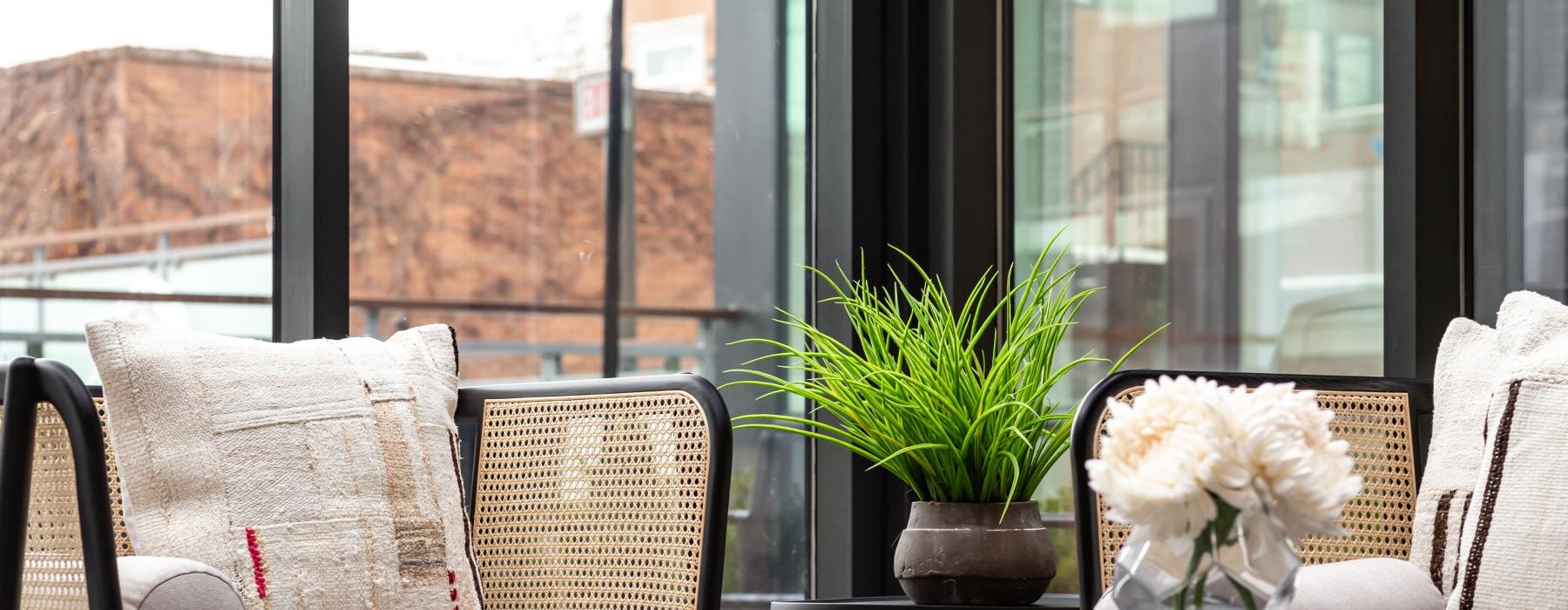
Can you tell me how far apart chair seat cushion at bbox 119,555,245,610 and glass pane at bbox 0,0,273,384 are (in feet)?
4.81

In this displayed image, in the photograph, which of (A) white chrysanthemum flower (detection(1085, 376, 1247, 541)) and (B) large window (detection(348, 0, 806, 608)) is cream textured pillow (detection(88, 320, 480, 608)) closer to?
(A) white chrysanthemum flower (detection(1085, 376, 1247, 541))

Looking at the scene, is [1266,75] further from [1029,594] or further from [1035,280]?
[1029,594]

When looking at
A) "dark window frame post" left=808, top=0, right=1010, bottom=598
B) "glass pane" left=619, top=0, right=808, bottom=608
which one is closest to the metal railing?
"glass pane" left=619, top=0, right=808, bottom=608

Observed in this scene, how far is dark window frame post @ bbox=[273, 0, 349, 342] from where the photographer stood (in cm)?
223

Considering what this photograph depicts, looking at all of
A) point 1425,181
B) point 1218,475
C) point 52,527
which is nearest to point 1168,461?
point 1218,475

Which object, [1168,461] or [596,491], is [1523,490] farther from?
[596,491]

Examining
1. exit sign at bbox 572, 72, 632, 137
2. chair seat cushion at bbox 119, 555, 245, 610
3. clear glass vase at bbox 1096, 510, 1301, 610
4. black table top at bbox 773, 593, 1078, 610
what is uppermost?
exit sign at bbox 572, 72, 632, 137

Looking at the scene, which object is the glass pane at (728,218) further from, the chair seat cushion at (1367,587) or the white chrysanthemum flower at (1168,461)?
the white chrysanthemum flower at (1168,461)

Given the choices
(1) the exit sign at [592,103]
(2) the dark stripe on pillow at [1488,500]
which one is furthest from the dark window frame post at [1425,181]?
(1) the exit sign at [592,103]

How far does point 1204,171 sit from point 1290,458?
76.3 inches

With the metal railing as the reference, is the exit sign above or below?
above

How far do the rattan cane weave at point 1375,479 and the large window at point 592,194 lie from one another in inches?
45.4

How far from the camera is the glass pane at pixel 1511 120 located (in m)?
2.25

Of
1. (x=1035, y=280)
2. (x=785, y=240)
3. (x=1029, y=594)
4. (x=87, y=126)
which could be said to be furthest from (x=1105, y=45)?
(x=87, y=126)
